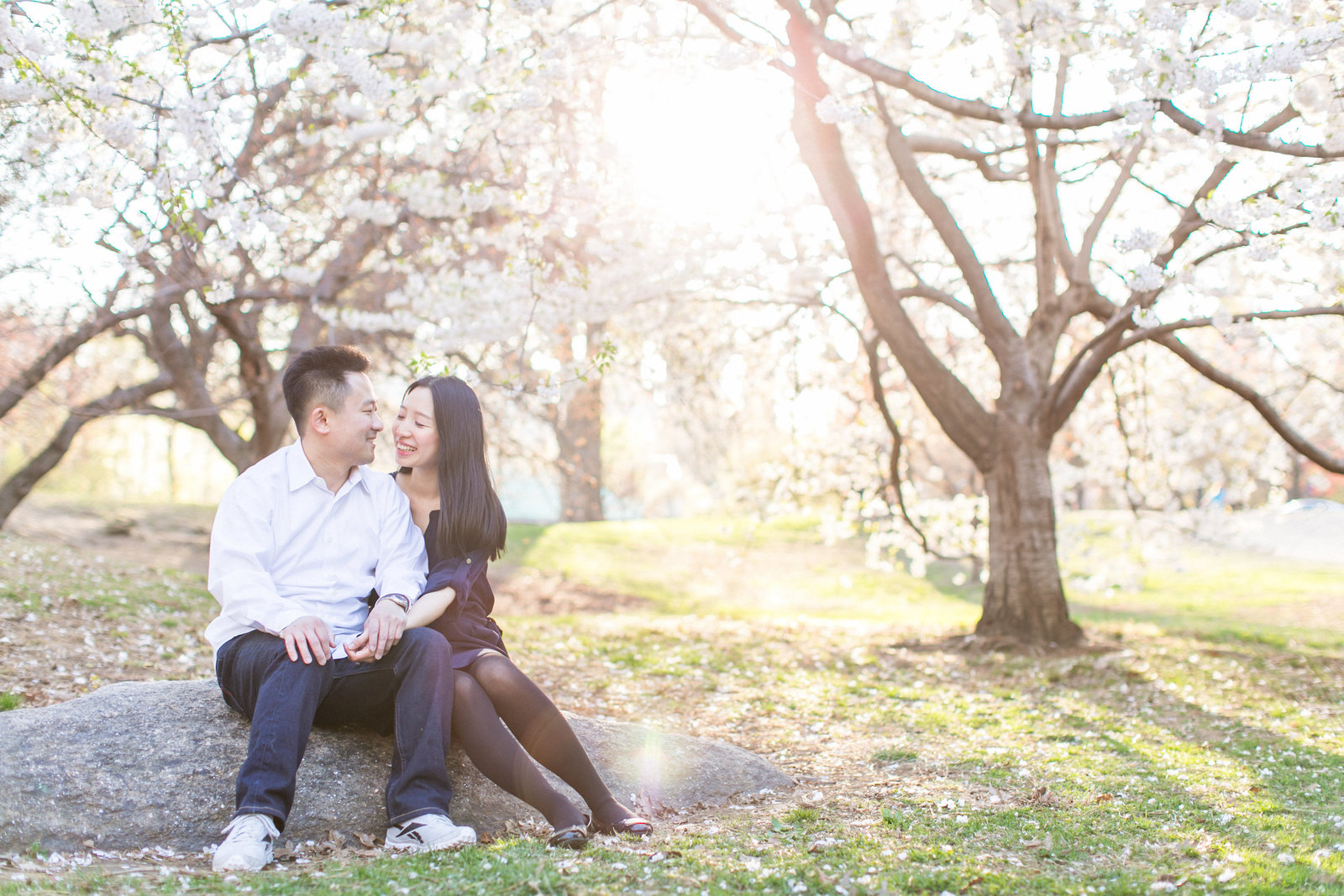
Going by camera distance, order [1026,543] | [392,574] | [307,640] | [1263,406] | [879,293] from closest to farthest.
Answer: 1. [307,640]
2. [392,574]
3. [1263,406]
4. [1026,543]
5. [879,293]

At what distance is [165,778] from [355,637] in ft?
2.46

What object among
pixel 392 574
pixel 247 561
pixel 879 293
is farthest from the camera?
pixel 879 293

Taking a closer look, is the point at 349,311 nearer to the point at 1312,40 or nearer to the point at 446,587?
the point at 446,587

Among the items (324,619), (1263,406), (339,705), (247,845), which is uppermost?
(1263,406)

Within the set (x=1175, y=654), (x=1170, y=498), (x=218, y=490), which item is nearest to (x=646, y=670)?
(x=1175, y=654)

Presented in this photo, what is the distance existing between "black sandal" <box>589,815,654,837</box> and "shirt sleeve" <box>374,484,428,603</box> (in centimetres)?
104

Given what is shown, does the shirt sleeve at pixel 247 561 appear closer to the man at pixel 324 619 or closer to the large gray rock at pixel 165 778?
→ the man at pixel 324 619

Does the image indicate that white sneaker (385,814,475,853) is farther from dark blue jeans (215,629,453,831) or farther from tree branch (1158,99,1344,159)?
tree branch (1158,99,1344,159)

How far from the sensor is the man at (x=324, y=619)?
10.7ft

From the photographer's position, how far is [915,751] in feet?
17.0

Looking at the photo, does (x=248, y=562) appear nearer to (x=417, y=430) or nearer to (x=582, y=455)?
(x=417, y=430)

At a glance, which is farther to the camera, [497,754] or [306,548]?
[306,548]

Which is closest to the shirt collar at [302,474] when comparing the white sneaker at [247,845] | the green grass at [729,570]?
the white sneaker at [247,845]

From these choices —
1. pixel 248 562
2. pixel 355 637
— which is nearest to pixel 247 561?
pixel 248 562
